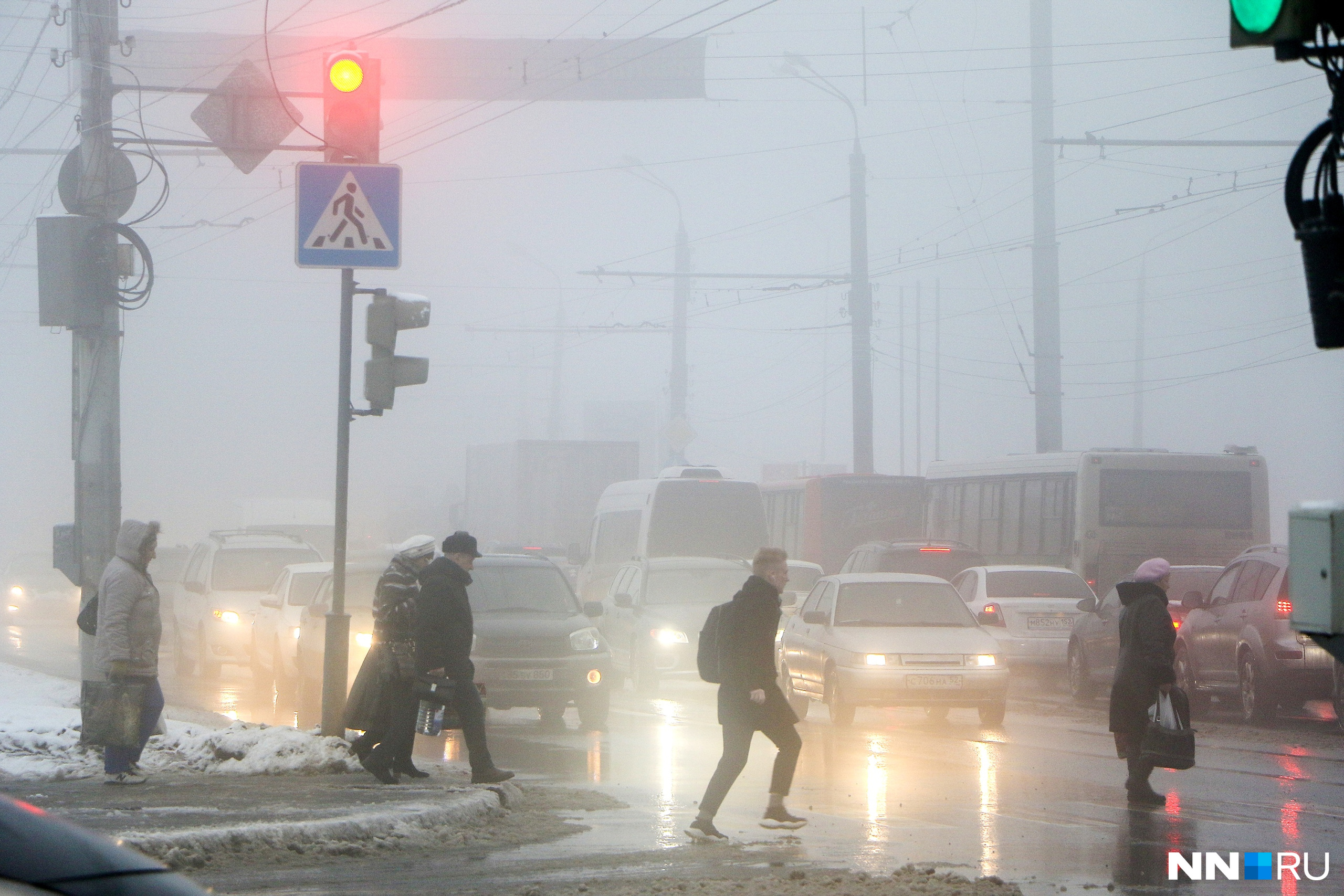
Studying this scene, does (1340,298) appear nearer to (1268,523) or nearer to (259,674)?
(259,674)

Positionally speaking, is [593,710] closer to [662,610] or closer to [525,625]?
[525,625]

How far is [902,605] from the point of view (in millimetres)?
17141

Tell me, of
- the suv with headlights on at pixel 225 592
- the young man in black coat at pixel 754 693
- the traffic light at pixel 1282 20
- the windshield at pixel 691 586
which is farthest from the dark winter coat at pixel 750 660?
the suv with headlights on at pixel 225 592

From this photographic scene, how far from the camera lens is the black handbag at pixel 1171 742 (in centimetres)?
1054

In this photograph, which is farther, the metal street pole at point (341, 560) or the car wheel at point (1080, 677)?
the car wheel at point (1080, 677)

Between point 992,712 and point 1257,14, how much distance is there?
1224 centimetres

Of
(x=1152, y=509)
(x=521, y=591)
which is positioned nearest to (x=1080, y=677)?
(x=521, y=591)

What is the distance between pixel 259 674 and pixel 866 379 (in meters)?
15.7

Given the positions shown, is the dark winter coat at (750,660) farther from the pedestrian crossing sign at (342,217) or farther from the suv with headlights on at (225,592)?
the suv with headlights on at (225,592)

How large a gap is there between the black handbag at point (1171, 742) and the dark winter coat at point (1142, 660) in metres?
0.09

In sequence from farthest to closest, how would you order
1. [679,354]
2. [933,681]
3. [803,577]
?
1. [679,354]
2. [803,577]
3. [933,681]

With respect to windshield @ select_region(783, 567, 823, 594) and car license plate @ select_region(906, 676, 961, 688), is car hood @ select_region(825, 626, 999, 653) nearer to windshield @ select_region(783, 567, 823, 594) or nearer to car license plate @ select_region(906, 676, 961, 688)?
car license plate @ select_region(906, 676, 961, 688)

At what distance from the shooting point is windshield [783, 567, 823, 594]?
26250 millimetres

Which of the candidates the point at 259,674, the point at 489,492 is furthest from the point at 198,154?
the point at 489,492
